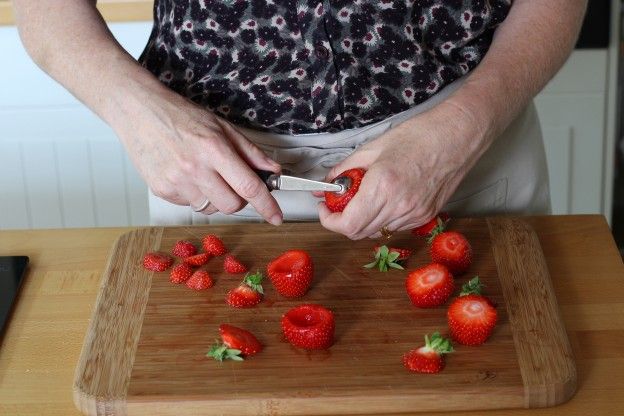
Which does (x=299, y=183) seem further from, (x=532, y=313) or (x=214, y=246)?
(x=532, y=313)

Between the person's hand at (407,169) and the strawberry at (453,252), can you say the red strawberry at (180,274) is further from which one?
the strawberry at (453,252)

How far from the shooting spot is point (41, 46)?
1.29 meters

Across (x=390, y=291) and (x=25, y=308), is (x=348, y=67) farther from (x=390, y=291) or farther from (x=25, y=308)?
(x=25, y=308)

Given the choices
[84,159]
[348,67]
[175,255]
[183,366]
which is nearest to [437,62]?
[348,67]

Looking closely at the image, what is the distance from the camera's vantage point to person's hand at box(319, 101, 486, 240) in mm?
1140

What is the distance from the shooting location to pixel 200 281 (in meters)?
1.16

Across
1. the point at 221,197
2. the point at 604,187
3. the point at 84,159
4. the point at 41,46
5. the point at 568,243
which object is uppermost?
the point at 41,46

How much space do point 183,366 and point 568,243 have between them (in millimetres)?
526

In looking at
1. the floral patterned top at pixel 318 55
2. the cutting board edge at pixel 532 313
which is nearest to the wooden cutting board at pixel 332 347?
the cutting board edge at pixel 532 313

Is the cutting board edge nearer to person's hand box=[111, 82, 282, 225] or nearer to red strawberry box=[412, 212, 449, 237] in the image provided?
red strawberry box=[412, 212, 449, 237]

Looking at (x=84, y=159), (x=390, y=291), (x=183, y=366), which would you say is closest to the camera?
(x=183, y=366)

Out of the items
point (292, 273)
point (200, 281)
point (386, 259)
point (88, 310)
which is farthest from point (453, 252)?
point (88, 310)

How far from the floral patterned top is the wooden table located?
0.23 metres

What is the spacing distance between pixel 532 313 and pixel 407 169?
210mm
